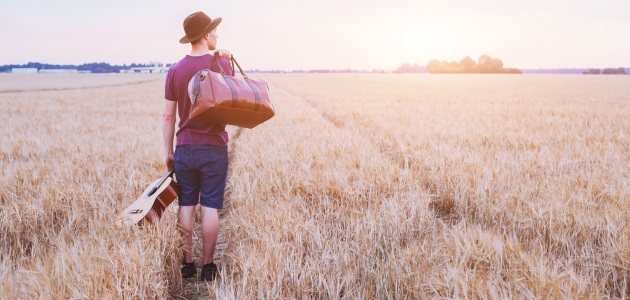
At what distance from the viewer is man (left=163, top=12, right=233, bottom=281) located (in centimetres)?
262

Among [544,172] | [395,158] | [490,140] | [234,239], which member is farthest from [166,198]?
[490,140]

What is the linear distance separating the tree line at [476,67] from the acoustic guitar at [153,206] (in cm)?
14489

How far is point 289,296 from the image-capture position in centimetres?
230

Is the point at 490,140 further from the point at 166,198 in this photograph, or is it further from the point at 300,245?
the point at 166,198

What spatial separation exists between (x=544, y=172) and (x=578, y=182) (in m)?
0.61

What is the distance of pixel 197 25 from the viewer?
8.43 ft

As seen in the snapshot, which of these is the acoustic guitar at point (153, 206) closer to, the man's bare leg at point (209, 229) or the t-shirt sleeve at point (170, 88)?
the man's bare leg at point (209, 229)

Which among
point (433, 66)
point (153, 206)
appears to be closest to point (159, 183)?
point (153, 206)

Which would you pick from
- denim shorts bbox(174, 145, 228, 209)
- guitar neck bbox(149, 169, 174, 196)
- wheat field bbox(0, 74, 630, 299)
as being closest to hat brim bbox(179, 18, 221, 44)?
denim shorts bbox(174, 145, 228, 209)

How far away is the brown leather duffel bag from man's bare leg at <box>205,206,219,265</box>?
65cm

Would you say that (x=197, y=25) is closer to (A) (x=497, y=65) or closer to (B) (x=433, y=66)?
(A) (x=497, y=65)

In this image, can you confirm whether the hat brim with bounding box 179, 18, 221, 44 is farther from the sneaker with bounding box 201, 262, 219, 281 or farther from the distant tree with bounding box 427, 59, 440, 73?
the distant tree with bounding box 427, 59, 440, 73

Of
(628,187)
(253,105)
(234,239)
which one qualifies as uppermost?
(253,105)

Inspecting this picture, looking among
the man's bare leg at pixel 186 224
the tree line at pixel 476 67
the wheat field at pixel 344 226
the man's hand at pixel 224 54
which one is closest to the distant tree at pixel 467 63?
the tree line at pixel 476 67
